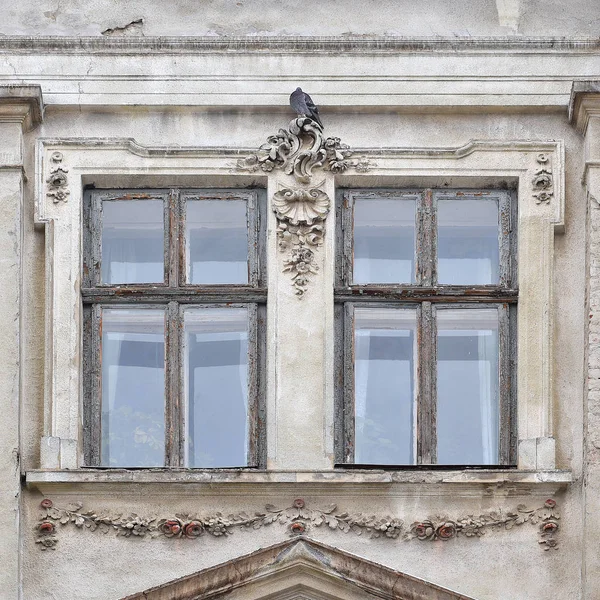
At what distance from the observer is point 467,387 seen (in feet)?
41.2

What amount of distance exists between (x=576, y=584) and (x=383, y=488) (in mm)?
1157

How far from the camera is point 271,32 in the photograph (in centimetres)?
1289

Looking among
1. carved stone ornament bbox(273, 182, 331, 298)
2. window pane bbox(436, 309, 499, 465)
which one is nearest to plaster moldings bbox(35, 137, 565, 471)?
carved stone ornament bbox(273, 182, 331, 298)

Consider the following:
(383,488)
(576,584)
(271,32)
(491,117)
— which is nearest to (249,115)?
(271,32)

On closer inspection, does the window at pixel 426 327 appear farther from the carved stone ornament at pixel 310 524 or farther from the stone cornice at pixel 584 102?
the stone cornice at pixel 584 102

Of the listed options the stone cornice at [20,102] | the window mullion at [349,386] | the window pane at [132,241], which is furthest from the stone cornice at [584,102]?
the stone cornice at [20,102]

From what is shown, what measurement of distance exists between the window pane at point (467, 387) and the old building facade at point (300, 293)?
2 centimetres

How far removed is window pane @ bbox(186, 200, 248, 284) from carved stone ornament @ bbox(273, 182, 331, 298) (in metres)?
0.26

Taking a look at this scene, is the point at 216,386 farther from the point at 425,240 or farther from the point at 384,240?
the point at 425,240

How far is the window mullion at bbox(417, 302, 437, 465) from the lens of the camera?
40.8 feet

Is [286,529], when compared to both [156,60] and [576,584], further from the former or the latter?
[156,60]

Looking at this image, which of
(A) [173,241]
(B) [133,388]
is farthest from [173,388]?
(A) [173,241]

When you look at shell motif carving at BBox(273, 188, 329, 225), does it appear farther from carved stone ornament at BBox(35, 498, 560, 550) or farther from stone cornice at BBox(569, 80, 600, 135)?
carved stone ornament at BBox(35, 498, 560, 550)

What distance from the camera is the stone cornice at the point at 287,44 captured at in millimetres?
12797
